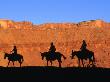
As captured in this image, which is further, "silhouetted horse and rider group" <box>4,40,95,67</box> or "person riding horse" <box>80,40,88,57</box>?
"silhouetted horse and rider group" <box>4,40,95,67</box>

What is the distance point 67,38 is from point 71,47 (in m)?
12.5

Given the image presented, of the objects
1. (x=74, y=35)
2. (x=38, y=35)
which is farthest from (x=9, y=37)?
(x=74, y=35)

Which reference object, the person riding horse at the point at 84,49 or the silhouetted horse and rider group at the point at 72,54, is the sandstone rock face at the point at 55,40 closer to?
the silhouetted horse and rider group at the point at 72,54

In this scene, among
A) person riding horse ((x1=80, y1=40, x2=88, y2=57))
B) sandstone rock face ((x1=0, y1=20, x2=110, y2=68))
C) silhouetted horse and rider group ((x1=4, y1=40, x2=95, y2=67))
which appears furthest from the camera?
sandstone rock face ((x1=0, y1=20, x2=110, y2=68))

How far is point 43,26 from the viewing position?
163m
